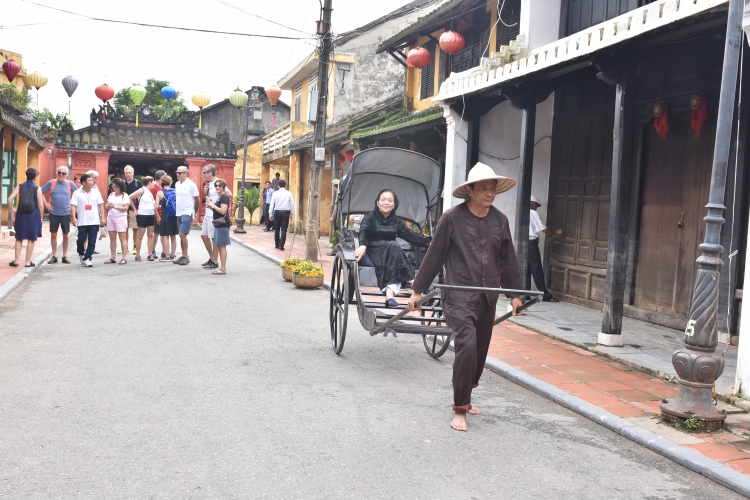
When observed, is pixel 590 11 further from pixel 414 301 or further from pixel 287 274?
pixel 414 301

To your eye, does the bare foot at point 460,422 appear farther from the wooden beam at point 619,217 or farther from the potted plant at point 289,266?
the potted plant at point 289,266

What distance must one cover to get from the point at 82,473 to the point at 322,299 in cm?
766

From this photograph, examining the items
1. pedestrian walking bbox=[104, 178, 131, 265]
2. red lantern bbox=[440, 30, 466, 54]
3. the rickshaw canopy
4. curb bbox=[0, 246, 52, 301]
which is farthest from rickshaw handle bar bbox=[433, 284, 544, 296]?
pedestrian walking bbox=[104, 178, 131, 265]

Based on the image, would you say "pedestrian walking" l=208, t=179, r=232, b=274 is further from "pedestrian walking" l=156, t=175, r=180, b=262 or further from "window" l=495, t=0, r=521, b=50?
"window" l=495, t=0, r=521, b=50

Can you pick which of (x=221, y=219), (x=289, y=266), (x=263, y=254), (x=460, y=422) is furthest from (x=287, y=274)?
(x=460, y=422)

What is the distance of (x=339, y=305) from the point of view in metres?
7.55

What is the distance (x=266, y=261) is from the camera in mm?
17688

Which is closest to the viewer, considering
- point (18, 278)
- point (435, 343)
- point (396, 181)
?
point (435, 343)

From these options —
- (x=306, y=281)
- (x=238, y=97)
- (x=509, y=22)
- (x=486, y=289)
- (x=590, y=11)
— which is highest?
→ (x=238, y=97)

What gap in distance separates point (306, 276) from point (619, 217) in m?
5.69

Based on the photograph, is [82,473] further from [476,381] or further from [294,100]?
[294,100]

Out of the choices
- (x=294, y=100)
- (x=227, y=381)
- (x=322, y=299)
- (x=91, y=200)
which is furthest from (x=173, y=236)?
(x=294, y=100)

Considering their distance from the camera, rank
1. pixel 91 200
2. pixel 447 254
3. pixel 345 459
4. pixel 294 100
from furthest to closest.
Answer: pixel 294 100
pixel 91 200
pixel 447 254
pixel 345 459

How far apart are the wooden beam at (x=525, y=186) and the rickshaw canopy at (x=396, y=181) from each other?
67.3 inches
